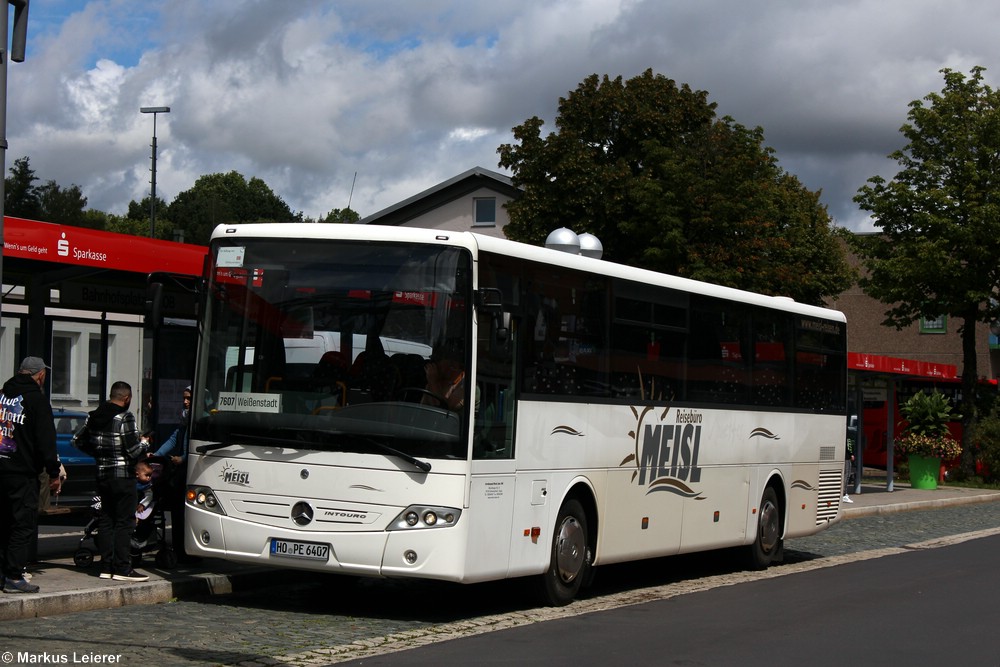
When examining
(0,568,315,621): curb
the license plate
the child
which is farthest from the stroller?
the license plate

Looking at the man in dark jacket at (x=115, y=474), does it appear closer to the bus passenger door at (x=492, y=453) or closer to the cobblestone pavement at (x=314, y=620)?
the cobblestone pavement at (x=314, y=620)

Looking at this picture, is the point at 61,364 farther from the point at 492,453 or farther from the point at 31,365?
the point at 492,453

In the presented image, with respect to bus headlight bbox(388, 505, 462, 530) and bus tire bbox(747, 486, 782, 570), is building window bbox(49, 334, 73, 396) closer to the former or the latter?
bus headlight bbox(388, 505, 462, 530)

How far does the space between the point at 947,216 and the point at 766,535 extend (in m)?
23.7

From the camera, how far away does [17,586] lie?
10070 mm

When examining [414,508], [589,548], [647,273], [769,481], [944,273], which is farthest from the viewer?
[944,273]

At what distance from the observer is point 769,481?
1634 cm

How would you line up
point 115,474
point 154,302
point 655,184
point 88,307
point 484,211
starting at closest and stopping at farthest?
1. point 154,302
2. point 115,474
3. point 88,307
4. point 655,184
5. point 484,211

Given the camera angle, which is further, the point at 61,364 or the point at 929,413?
the point at 929,413

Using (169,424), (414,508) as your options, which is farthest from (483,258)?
(169,424)

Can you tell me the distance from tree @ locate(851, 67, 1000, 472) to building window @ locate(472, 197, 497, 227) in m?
26.2

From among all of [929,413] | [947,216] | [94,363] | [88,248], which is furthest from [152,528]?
[947,216]

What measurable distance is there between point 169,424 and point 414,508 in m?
4.93

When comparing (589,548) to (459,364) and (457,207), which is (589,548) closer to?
(459,364)
